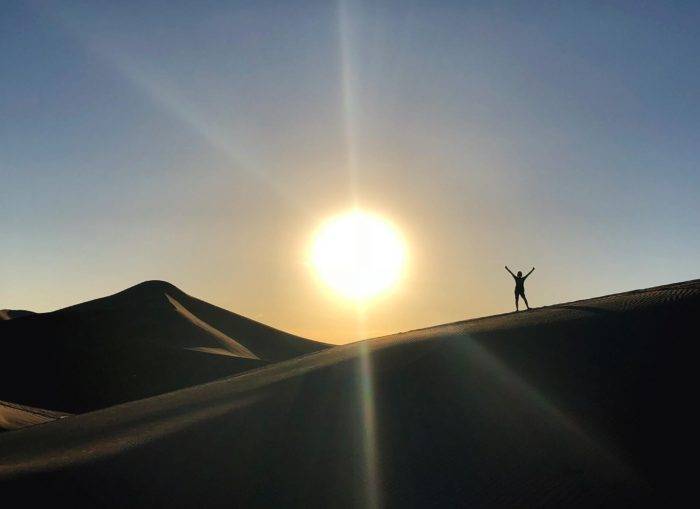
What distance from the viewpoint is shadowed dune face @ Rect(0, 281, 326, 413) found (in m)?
37.5

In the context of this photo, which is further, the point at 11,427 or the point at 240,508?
the point at 11,427

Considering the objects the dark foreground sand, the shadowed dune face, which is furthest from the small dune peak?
the dark foreground sand

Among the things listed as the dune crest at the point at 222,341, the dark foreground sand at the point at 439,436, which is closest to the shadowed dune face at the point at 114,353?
the dune crest at the point at 222,341

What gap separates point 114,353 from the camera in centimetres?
4184

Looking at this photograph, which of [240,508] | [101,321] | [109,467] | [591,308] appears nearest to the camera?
[240,508]

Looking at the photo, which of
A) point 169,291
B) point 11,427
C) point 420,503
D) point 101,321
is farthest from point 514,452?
point 169,291

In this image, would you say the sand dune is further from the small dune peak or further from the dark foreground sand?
the small dune peak

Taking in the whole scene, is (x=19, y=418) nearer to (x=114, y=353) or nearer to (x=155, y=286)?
(x=114, y=353)

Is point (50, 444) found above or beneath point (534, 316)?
beneath

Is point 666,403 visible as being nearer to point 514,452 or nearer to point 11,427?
point 514,452

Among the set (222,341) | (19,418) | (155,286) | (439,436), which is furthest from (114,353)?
(439,436)

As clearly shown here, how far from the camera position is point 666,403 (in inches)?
369

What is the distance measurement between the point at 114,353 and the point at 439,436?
119 feet

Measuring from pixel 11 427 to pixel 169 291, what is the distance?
4070cm
